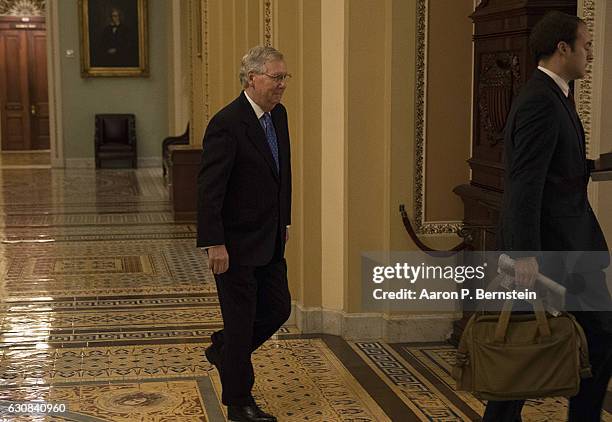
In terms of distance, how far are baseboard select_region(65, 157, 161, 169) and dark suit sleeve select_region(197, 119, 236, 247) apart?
14.7 m

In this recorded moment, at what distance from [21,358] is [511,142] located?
3.29m

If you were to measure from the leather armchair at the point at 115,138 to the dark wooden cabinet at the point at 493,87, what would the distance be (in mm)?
13151

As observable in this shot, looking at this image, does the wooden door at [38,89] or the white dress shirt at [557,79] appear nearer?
the white dress shirt at [557,79]

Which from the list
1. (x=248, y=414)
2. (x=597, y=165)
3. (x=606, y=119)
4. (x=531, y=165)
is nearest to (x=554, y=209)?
(x=531, y=165)

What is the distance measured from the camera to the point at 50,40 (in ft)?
60.0

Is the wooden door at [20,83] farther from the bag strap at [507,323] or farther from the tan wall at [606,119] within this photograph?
the bag strap at [507,323]

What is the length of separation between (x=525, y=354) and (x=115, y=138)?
627 inches

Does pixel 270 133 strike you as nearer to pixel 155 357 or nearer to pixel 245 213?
pixel 245 213

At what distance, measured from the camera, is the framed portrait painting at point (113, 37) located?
18.3m

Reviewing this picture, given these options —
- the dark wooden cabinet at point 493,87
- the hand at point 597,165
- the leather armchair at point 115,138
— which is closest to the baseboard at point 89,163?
the leather armchair at point 115,138

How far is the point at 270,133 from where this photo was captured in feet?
14.4

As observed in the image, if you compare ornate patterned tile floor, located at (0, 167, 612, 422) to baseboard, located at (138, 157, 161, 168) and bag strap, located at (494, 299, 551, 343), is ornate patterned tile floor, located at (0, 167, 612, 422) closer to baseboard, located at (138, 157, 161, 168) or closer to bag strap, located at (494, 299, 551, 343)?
bag strap, located at (494, 299, 551, 343)

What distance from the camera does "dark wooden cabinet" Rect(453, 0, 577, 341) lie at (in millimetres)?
5027

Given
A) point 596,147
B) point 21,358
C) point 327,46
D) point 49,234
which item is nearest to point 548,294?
point 596,147
